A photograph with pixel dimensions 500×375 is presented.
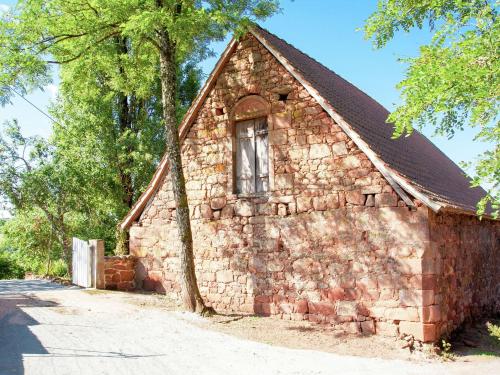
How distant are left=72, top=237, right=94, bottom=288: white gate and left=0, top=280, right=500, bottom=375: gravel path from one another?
3.53m

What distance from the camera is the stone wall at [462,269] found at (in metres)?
8.12

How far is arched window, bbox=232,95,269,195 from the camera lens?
10.3 meters

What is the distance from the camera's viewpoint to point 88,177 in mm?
17344

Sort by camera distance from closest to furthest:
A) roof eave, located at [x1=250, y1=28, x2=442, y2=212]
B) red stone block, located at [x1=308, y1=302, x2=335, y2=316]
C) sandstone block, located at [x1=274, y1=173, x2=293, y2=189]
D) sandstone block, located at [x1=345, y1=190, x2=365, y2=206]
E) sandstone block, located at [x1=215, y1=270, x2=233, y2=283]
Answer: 1. roof eave, located at [x1=250, y1=28, x2=442, y2=212]
2. sandstone block, located at [x1=345, y1=190, x2=365, y2=206]
3. red stone block, located at [x1=308, y1=302, x2=335, y2=316]
4. sandstone block, located at [x1=274, y1=173, x2=293, y2=189]
5. sandstone block, located at [x1=215, y1=270, x2=233, y2=283]

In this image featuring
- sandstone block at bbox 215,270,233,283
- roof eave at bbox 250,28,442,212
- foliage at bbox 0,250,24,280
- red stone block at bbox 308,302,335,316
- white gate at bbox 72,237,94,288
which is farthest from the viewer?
foliage at bbox 0,250,24,280

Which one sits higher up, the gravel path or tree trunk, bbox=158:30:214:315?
tree trunk, bbox=158:30:214:315

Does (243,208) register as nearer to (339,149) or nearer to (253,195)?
(253,195)

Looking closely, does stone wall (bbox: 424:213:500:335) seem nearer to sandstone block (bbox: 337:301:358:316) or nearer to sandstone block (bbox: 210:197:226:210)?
sandstone block (bbox: 337:301:358:316)

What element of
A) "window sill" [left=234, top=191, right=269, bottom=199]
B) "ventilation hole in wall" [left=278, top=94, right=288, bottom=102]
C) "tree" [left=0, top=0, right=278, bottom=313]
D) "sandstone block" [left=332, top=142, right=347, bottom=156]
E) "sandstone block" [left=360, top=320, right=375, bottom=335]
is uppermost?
"tree" [left=0, top=0, right=278, bottom=313]

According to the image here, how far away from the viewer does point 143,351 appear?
696 centimetres

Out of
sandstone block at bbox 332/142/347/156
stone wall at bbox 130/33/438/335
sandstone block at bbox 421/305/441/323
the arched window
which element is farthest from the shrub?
sandstone block at bbox 421/305/441/323

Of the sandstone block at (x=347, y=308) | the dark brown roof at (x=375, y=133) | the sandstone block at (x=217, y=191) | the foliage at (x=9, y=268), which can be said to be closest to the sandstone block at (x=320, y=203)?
the dark brown roof at (x=375, y=133)

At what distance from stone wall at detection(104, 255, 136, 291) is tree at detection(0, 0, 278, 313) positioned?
3.26 m

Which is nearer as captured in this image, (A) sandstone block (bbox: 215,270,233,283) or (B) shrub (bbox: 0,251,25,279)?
(A) sandstone block (bbox: 215,270,233,283)
